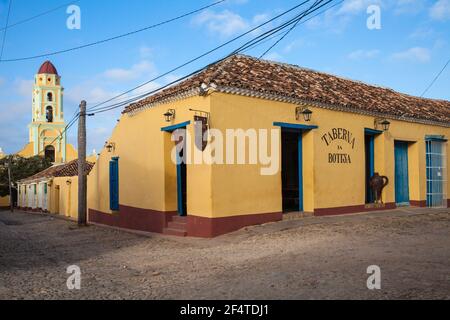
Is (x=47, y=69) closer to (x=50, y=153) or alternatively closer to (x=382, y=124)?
(x=50, y=153)

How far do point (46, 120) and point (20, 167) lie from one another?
5.07 metres

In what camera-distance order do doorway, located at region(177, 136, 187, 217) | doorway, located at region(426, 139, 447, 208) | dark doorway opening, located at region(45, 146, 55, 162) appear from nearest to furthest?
1. doorway, located at region(177, 136, 187, 217)
2. doorway, located at region(426, 139, 447, 208)
3. dark doorway opening, located at region(45, 146, 55, 162)

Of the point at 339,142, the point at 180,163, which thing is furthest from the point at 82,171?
the point at 339,142

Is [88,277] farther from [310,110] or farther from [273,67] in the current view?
[273,67]

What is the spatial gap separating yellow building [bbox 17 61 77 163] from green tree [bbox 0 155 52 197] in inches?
45.3

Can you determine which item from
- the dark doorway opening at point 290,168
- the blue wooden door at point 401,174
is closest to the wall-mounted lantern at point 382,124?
the blue wooden door at point 401,174

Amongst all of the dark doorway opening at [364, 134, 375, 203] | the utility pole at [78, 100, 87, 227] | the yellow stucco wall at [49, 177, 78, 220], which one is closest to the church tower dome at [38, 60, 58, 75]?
the yellow stucco wall at [49, 177, 78, 220]

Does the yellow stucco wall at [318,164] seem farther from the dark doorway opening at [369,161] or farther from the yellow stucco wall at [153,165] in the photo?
the yellow stucco wall at [153,165]

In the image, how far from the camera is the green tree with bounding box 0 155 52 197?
124ft

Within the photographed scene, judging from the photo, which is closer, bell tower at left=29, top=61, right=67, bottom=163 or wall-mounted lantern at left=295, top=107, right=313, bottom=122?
wall-mounted lantern at left=295, top=107, right=313, bottom=122

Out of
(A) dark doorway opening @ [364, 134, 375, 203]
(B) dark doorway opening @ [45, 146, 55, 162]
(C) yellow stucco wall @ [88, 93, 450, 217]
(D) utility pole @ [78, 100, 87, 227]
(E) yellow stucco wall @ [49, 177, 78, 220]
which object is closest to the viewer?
(C) yellow stucco wall @ [88, 93, 450, 217]

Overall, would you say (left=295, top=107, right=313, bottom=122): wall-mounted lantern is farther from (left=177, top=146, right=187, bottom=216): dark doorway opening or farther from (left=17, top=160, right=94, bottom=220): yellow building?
(left=17, top=160, right=94, bottom=220): yellow building
